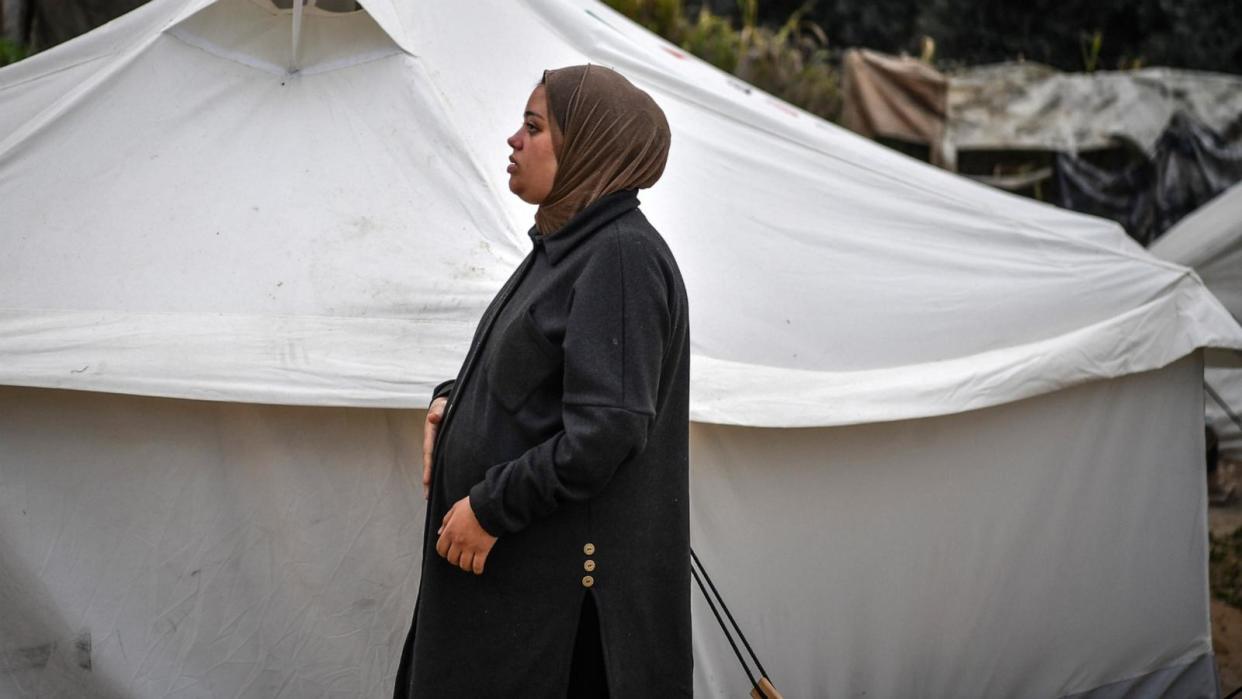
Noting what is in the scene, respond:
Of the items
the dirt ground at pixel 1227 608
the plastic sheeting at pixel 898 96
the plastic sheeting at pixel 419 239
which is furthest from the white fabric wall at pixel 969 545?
the plastic sheeting at pixel 898 96

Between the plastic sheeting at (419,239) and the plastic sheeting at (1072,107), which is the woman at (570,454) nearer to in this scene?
the plastic sheeting at (419,239)

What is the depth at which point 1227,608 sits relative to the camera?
488 centimetres

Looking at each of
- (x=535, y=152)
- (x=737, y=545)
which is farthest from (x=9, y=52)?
(x=535, y=152)

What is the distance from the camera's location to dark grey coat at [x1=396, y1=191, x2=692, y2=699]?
69.7 inches

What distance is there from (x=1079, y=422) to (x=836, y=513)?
0.76 m

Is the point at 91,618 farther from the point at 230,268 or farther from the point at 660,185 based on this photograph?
the point at 660,185

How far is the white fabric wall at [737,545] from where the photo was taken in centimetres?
252

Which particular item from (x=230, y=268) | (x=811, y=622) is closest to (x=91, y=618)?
(x=230, y=268)

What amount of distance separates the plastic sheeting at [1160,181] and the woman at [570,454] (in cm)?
870

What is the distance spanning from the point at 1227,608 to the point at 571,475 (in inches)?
160

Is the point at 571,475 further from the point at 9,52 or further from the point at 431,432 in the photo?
the point at 9,52

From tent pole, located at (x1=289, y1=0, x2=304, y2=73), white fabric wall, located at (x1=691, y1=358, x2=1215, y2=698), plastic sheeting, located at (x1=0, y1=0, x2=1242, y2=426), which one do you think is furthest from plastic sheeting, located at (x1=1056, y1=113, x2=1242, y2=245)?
tent pole, located at (x1=289, y1=0, x2=304, y2=73)

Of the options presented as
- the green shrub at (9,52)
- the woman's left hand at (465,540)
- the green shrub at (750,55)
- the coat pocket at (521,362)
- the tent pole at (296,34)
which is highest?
the tent pole at (296,34)

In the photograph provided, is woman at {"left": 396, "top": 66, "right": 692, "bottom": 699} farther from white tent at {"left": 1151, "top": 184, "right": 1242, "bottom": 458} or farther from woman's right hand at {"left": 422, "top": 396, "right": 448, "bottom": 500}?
white tent at {"left": 1151, "top": 184, "right": 1242, "bottom": 458}
